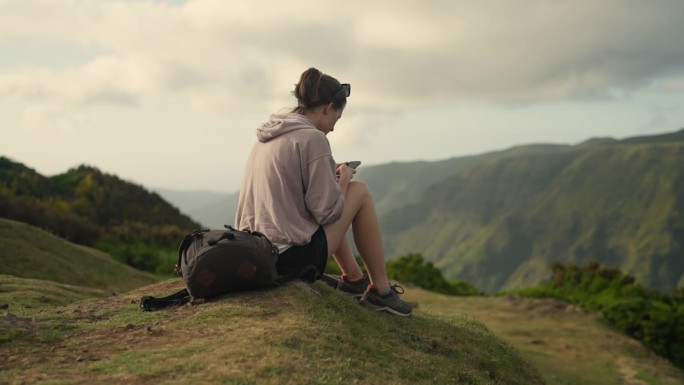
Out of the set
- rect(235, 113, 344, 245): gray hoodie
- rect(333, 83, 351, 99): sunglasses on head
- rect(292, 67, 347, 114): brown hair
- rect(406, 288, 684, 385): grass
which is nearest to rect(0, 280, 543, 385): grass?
rect(235, 113, 344, 245): gray hoodie

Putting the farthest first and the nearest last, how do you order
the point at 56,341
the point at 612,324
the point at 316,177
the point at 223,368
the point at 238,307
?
the point at 612,324 → the point at 316,177 → the point at 238,307 → the point at 56,341 → the point at 223,368

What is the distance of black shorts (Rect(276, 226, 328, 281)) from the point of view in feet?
24.3

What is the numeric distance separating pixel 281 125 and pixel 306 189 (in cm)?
72

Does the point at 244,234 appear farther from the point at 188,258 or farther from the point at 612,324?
the point at 612,324

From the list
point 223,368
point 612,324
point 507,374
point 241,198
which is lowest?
point 612,324

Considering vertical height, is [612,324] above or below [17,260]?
below

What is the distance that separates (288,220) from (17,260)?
858cm

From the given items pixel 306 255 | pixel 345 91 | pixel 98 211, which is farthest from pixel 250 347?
pixel 98 211

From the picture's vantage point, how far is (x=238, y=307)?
6820mm

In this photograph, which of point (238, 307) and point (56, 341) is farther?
point (238, 307)

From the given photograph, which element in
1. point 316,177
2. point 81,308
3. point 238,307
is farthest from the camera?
point 81,308

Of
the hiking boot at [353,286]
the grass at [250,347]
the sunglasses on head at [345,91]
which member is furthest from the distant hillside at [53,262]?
the sunglasses on head at [345,91]

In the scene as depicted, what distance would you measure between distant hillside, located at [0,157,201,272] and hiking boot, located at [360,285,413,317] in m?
12.6

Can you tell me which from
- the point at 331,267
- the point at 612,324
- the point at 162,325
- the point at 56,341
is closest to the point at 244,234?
the point at 162,325
